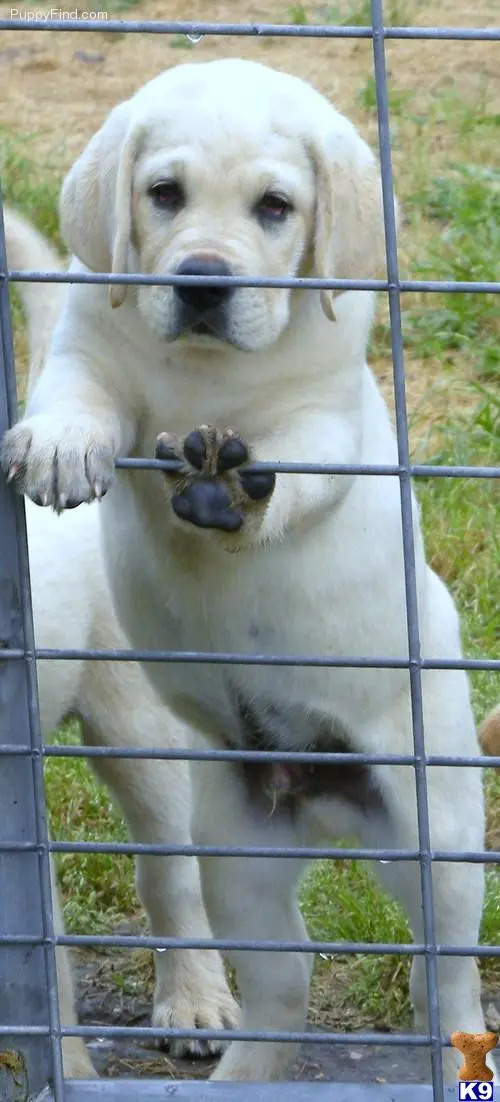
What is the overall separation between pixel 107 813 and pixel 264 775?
0.98m

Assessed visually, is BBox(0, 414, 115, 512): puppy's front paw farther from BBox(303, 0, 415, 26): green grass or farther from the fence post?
BBox(303, 0, 415, 26): green grass

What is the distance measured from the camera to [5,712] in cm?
252

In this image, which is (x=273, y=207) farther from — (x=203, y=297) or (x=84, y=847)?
(x=84, y=847)

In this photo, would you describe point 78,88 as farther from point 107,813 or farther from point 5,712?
point 5,712

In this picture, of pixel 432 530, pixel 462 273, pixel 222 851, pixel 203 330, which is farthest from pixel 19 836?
pixel 462 273

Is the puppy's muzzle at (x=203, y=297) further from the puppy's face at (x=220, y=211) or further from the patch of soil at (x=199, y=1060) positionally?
the patch of soil at (x=199, y=1060)

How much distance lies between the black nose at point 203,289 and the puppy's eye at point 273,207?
19 cm

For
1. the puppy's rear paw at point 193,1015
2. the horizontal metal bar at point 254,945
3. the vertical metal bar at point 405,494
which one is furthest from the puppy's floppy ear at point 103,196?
the puppy's rear paw at point 193,1015

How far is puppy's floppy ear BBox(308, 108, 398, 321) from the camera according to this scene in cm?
296

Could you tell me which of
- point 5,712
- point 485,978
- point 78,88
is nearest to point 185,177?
point 5,712

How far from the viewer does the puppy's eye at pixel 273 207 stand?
289 centimetres

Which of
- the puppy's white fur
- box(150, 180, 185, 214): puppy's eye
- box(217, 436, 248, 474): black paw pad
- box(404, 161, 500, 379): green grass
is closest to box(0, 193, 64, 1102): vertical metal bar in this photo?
box(217, 436, 248, 474): black paw pad

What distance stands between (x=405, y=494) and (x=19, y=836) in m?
0.74

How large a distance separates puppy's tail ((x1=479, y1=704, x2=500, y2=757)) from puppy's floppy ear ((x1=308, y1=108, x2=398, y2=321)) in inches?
47.5
